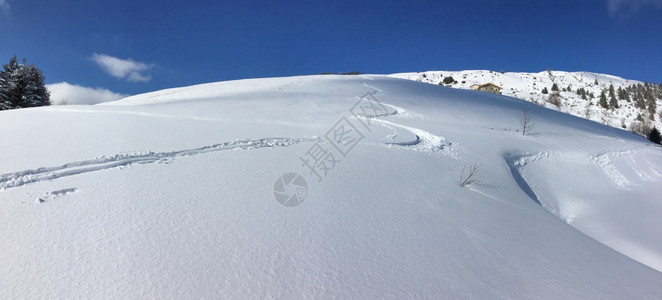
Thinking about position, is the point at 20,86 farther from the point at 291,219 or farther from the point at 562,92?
the point at 562,92

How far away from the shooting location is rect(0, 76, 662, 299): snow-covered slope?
2.39 metres

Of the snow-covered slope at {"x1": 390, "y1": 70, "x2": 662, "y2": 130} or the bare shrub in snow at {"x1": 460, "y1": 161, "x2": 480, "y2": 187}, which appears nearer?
the bare shrub in snow at {"x1": 460, "y1": 161, "x2": 480, "y2": 187}

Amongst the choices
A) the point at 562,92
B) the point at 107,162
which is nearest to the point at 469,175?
the point at 107,162

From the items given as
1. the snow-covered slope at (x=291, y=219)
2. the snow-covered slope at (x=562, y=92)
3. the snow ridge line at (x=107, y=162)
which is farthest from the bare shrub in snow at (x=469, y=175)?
the snow-covered slope at (x=562, y=92)

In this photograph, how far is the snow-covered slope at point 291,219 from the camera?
7.83ft

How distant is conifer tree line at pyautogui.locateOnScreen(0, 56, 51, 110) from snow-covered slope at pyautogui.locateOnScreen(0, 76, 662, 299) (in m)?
17.3

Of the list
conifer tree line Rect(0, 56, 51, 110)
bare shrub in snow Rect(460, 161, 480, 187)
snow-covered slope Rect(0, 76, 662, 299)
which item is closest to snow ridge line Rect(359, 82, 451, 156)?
snow-covered slope Rect(0, 76, 662, 299)

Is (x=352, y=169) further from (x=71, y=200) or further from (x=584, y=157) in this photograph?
(x=584, y=157)

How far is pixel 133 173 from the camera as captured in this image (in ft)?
13.9

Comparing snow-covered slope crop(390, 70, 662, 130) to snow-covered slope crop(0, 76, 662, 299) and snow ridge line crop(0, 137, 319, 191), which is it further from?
snow ridge line crop(0, 137, 319, 191)

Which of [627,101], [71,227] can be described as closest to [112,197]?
[71,227]

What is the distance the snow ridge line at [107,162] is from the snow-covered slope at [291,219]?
35 mm

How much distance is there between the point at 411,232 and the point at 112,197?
361 cm

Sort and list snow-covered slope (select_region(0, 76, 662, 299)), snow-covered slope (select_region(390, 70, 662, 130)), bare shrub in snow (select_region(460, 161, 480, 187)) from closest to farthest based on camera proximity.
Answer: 1. snow-covered slope (select_region(0, 76, 662, 299))
2. bare shrub in snow (select_region(460, 161, 480, 187))
3. snow-covered slope (select_region(390, 70, 662, 130))
